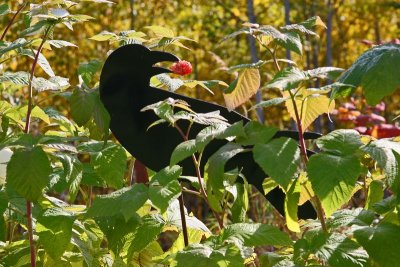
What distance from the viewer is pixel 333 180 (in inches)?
57.6

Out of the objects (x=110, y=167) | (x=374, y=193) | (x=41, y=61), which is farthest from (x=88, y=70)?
(x=374, y=193)

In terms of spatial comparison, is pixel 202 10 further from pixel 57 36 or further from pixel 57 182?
pixel 57 182

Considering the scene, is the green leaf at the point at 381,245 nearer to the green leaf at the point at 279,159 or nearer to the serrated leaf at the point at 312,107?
the green leaf at the point at 279,159

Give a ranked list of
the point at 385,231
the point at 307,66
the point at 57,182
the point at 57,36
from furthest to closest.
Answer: the point at 307,66 < the point at 57,36 < the point at 57,182 < the point at 385,231

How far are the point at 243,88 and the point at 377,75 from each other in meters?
0.35

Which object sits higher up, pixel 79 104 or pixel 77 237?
pixel 79 104

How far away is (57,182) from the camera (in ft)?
6.91

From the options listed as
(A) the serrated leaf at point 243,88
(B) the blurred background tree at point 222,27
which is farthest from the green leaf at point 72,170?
(B) the blurred background tree at point 222,27

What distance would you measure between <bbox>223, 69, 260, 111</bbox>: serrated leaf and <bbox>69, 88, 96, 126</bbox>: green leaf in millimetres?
341

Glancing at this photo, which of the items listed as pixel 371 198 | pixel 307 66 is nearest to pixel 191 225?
pixel 371 198

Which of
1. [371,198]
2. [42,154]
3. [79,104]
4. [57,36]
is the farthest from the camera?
[57,36]

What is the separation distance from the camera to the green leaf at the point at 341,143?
1.53 m

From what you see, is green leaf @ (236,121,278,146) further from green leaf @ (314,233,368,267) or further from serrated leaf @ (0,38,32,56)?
serrated leaf @ (0,38,32,56)

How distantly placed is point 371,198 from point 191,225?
35 centimetres
